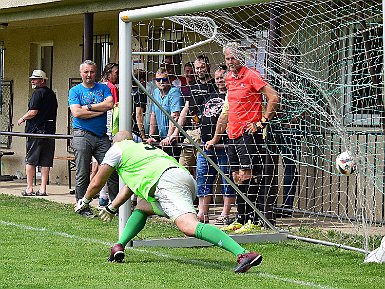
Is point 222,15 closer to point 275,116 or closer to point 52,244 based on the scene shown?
point 275,116

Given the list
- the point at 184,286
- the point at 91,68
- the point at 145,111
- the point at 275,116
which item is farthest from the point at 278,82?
the point at 184,286

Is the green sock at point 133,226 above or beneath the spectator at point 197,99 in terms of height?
beneath

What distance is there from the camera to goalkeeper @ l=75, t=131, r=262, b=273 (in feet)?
28.4

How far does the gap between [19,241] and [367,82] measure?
411 centimetres

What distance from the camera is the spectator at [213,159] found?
39.6 feet

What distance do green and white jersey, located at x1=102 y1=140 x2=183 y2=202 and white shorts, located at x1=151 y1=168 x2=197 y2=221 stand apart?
7 cm

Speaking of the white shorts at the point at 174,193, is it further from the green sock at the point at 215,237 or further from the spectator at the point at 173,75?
the spectator at the point at 173,75

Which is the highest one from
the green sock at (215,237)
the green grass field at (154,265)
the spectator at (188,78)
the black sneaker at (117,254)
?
the spectator at (188,78)

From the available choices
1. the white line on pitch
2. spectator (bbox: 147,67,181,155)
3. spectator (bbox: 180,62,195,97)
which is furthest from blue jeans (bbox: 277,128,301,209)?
the white line on pitch

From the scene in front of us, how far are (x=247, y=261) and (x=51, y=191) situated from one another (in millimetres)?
9365

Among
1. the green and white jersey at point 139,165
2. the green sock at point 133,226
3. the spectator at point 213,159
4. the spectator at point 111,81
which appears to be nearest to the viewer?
the green and white jersey at point 139,165

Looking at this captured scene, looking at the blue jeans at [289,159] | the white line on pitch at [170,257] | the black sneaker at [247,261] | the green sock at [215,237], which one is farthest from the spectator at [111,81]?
the black sneaker at [247,261]

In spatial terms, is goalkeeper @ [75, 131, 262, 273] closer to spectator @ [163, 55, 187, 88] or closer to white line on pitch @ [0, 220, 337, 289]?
white line on pitch @ [0, 220, 337, 289]

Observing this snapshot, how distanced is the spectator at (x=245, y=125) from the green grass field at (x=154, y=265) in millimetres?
964
